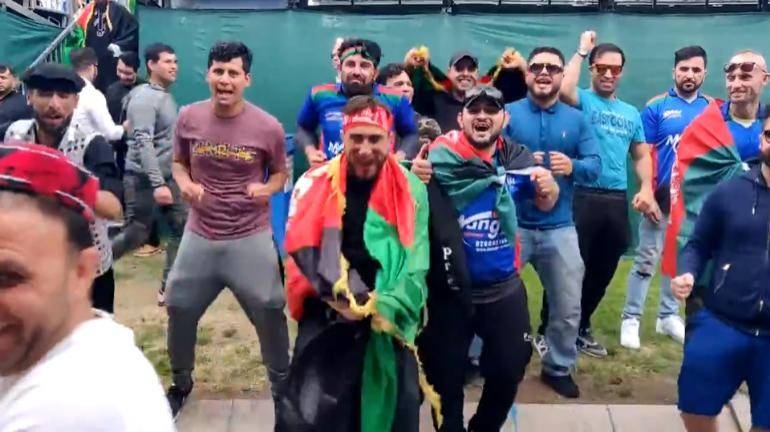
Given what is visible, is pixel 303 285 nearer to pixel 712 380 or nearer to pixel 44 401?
pixel 712 380

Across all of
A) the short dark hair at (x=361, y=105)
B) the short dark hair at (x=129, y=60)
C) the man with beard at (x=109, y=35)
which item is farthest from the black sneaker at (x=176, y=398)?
the man with beard at (x=109, y=35)

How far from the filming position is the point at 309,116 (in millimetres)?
5504

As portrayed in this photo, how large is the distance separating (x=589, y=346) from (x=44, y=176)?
4.97 meters

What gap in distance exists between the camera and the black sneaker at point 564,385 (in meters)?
5.30

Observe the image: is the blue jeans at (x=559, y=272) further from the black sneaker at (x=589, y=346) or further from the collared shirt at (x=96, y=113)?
the collared shirt at (x=96, y=113)

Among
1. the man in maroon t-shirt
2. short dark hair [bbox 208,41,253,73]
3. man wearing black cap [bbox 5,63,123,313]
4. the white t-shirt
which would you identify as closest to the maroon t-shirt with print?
the man in maroon t-shirt

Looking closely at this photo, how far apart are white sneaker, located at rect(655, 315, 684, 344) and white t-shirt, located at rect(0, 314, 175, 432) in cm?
530

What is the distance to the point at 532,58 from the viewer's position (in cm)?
516

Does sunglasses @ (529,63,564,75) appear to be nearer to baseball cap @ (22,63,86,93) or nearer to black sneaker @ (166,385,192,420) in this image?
baseball cap @ (22,63,86,93)

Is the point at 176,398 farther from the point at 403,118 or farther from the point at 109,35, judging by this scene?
the point at 109,35

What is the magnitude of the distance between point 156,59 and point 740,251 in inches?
175

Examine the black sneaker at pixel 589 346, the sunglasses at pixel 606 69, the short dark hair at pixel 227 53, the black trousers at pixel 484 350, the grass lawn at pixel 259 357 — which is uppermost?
Answer: the sunglasses at pixel 606 69

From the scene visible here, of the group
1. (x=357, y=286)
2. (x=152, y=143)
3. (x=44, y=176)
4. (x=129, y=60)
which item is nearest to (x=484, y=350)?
(x=357, y=286)

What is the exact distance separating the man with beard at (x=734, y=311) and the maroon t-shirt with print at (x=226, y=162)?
213 cm
